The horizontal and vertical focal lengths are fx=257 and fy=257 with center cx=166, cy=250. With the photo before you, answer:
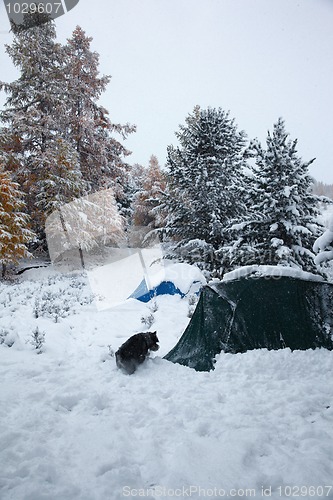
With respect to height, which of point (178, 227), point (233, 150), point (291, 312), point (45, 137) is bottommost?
point (291, 312)

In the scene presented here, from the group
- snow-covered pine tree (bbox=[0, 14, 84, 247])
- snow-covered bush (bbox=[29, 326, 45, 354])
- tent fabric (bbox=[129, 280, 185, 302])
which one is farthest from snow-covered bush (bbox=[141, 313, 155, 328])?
snow-covered pine tree (bbox=[0, 14, 84, 247])

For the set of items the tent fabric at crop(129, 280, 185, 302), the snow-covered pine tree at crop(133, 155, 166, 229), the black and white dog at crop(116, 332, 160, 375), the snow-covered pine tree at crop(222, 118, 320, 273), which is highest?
the snow-covered pine tree at crop(133, 155, 166, 229)

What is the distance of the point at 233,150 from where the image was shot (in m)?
12.0

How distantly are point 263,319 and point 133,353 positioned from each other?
268cm

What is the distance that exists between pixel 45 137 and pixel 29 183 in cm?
352

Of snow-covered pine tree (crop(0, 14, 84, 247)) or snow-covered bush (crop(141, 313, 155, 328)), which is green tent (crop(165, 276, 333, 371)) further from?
snow-covered pine tree (crop(0, 14, 84, 247))

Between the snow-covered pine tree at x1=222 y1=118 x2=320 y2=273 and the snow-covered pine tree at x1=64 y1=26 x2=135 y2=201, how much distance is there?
12.3 metres

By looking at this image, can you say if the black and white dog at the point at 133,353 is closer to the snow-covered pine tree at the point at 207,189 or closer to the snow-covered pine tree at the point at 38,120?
the snow-covered pine tree at the point at 207,189

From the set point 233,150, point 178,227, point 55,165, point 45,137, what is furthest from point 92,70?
point 178,227

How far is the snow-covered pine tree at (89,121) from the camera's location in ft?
58.4

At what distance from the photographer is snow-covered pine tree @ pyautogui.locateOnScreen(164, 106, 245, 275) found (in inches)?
440

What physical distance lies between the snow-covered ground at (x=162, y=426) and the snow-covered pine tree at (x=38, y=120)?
38.5 feet

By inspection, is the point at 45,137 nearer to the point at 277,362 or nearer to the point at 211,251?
the point at 211,251

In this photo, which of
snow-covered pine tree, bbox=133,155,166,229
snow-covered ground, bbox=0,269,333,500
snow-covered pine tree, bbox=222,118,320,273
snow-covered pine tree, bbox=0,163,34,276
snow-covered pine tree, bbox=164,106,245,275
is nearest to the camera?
snow-covered ground, bbox=0,269,333,500
